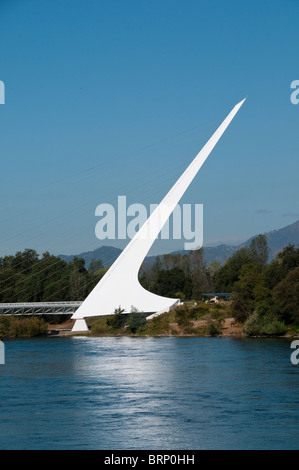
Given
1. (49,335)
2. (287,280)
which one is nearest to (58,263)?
(49,335)

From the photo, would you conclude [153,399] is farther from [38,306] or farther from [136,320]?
[38,306]

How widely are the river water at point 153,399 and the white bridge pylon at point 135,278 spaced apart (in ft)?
30.1

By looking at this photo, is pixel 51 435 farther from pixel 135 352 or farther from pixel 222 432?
pixel 135 352

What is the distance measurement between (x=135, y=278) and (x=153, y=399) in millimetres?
18553

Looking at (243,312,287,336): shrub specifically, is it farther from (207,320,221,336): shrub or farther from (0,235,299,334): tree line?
(207,320,221,336): shrub

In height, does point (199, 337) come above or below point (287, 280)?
below

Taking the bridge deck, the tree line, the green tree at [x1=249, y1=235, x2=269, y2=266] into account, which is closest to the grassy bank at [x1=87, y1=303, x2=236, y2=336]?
the tree line

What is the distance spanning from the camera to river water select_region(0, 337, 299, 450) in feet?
36.7

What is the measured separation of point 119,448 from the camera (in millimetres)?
10664

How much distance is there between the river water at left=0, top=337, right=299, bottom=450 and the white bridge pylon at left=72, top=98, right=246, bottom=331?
919 cm

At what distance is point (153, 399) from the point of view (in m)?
14.2

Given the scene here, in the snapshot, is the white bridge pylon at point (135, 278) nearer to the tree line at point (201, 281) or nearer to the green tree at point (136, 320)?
the green tree at point (136, 320)

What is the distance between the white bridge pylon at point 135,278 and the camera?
1251 inches
